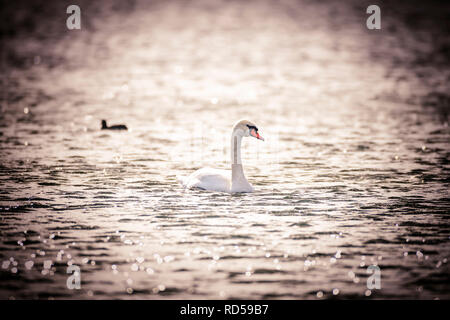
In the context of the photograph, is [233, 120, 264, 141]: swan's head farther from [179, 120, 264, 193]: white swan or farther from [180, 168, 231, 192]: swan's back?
[180, 168, 231, 192]: swan's back

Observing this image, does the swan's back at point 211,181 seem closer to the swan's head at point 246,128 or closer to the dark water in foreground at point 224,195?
the dark water in foreground at point 224,195

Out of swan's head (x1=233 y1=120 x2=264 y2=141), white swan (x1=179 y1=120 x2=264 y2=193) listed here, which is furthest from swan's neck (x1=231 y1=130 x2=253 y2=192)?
swan's head (x1=233 y1=120 x2=264 y2=141)

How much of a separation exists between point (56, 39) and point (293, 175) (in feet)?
180

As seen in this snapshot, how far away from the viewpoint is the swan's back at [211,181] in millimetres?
18962

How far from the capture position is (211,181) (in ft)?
62.5

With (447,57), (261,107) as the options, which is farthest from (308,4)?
(261,107)

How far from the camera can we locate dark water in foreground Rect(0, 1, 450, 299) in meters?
13.5

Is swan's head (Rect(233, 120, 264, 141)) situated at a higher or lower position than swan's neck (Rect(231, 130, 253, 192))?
higher

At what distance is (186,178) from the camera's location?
1980 centimetres

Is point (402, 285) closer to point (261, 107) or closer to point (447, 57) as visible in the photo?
point (261, 107)

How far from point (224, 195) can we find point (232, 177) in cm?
44

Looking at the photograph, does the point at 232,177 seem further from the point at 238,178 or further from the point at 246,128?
the point at 246,128

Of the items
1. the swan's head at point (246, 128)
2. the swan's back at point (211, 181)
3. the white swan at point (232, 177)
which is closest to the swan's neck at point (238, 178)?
the white swan at point (232, 177)

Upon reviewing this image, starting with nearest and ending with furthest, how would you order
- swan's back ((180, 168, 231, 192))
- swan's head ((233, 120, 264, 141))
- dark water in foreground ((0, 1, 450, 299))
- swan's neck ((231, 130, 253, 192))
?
dark water in foreground ((0, 1, 450, 299))
swan's neck ((231, 130, 253, 192))
swan's back ((180, 168, 231, 192))
swan's head ((233, 120, 264, 141))
